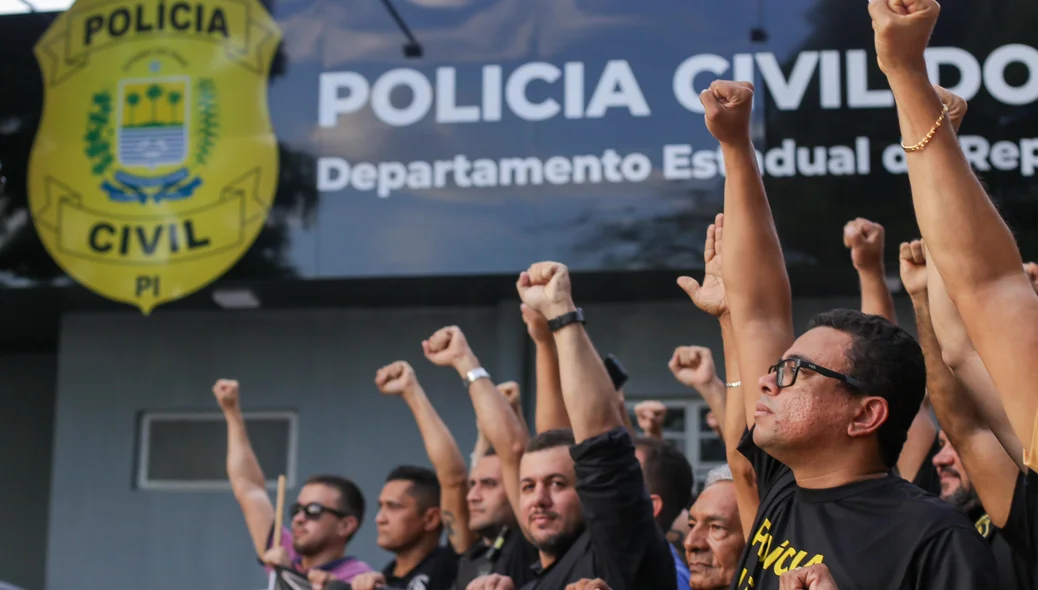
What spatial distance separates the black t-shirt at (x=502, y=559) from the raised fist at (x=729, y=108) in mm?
2342

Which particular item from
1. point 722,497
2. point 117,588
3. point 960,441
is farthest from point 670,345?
point 960,441

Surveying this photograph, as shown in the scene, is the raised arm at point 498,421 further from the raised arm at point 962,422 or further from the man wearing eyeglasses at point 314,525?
the raised arm at point 962,422

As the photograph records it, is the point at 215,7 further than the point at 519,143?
Yes

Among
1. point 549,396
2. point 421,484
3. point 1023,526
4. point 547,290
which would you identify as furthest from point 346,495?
point 1023,526

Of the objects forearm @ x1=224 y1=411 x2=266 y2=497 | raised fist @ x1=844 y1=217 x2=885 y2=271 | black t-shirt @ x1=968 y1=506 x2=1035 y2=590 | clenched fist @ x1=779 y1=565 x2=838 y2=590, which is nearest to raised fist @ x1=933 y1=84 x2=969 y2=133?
raised fist @ x1=844 y1=217 x2=885 y2=271

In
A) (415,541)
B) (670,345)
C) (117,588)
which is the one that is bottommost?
(117,588)

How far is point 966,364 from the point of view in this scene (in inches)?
111

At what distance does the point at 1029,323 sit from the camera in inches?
77.2

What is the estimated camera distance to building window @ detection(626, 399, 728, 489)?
348 inches

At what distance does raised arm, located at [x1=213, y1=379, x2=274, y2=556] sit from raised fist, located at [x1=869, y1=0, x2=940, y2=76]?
4.67 m

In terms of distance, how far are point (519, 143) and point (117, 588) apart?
4.63m

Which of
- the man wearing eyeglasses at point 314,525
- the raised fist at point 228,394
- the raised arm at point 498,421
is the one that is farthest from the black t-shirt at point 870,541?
the raised fist at point 228,394

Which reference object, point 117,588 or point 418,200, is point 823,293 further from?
point 117,588

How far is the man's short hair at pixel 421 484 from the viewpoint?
18.4 feet
